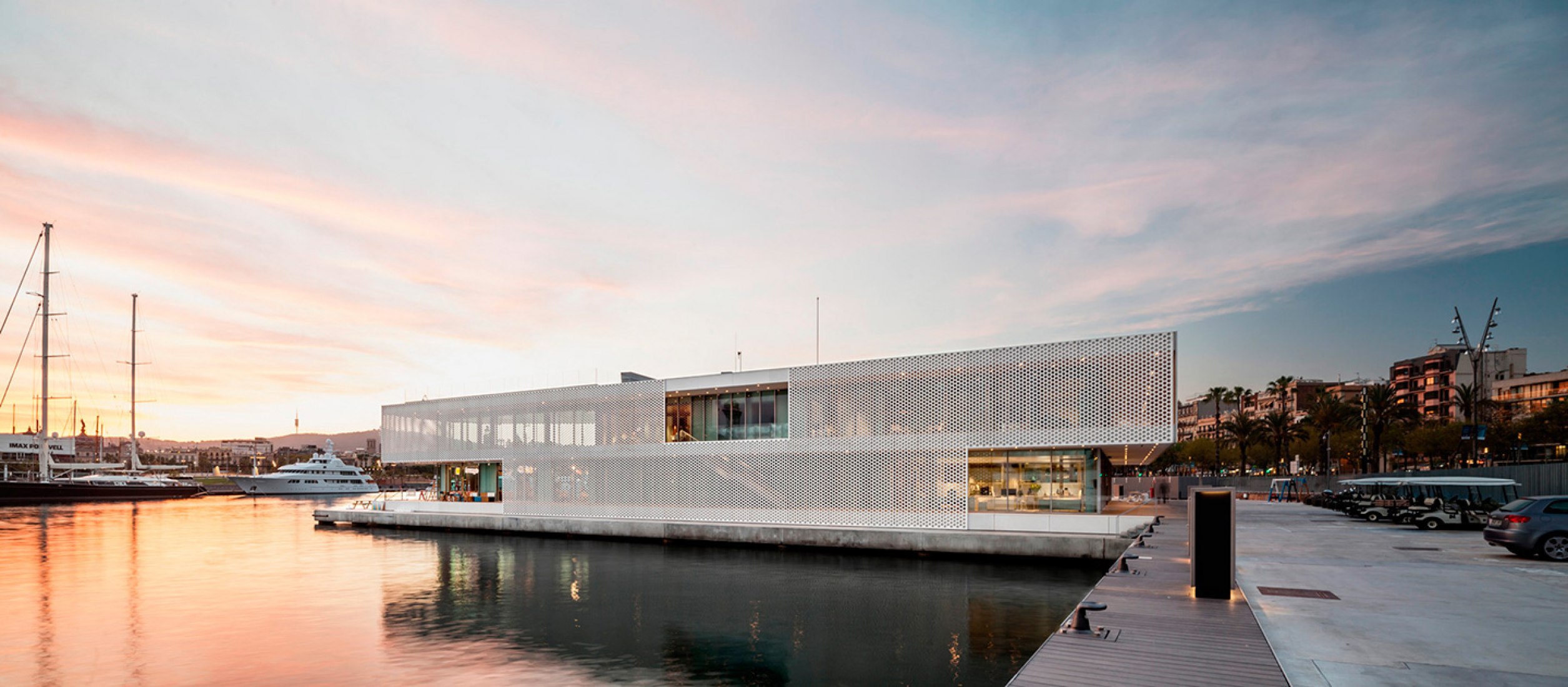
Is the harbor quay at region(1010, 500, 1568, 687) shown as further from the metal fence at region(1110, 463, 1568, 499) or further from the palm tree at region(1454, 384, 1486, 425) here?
the palm tree at region(1454, 384, 1486, 425)

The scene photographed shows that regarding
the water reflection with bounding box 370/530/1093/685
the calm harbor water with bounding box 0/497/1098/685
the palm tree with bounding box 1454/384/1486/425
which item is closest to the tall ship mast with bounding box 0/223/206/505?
the calm harbor water with bounding box 0/497/1098/685

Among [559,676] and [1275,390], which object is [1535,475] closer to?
[559,676]

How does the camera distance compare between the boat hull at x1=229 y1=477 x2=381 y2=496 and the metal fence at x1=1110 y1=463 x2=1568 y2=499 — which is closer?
the metal fence at x1=1110 y1=463 x2=1568 y2=499

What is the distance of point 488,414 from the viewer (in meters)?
47.4

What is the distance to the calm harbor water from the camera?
608 inches

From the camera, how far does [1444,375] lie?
130 metres

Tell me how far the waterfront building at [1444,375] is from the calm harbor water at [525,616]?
426 feet

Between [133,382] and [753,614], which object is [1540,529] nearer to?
[753,614]

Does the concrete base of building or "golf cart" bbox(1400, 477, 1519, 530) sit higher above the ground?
"golf cart" bbox(1400, 477, 1519, 530)

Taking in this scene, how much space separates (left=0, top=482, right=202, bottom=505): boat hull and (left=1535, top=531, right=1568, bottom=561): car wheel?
111841 mm

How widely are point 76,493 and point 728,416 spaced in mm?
91632

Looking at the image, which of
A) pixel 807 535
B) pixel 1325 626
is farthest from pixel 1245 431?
pixel 1325 626

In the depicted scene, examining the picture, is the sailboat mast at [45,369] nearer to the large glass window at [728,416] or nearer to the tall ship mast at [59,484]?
the tall ship mast at [59,484]

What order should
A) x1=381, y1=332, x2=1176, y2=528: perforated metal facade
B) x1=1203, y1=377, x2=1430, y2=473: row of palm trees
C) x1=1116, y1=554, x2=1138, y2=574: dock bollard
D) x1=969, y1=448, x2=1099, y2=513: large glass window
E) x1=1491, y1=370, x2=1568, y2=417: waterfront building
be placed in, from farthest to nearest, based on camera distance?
1. x1=1491, y1=370, x2=1568, y2=417: waterfront building
2. x1=1203, y1=377, x2=1430, y2=473: row of palm trees
3. x1=969, y1=448, x2=1099, y2=513: large glass window
4. x1=381, y1=332, x2=1176, y2=528: perforated metal facade
5. x1=1116, y1=554, x2=1138, y2=574: dock bollard
